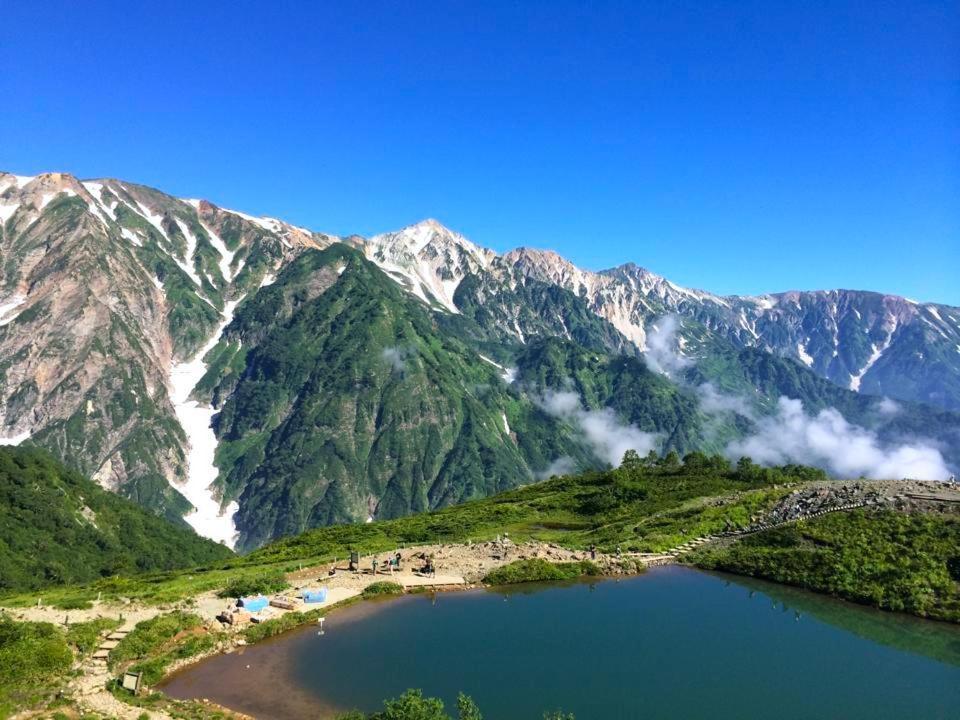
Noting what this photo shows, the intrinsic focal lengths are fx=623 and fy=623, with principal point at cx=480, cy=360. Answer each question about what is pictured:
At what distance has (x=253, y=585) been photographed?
55219mm

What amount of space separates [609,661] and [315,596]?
24.8 m

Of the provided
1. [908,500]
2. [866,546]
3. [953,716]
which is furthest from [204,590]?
[908,500]

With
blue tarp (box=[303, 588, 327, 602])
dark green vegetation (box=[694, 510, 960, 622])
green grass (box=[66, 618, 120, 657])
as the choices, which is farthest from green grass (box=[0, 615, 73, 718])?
dark green vegetation (box=[694, 510, 960, 622])

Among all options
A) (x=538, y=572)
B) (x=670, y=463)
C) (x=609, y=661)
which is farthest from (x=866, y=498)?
(x=670, y=463)

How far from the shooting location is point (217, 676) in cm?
3884

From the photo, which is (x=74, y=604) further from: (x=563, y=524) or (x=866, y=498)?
(x=866, y=498)

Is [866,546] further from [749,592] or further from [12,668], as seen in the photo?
[12,668]

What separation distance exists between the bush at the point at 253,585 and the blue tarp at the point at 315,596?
401 cm

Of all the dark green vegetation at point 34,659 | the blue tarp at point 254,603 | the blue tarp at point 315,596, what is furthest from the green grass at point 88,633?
the blue tarp at point 315,596

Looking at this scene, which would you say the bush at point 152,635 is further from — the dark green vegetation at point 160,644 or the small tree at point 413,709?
the small tree at point 413,709

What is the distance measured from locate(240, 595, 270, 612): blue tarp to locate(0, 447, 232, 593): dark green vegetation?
2929 inches

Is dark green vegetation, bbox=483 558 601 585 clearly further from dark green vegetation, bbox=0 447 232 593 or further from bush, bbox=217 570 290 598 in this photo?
dark green vegetation, bbox=0 447 232 593

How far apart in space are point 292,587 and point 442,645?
18831 millimetres

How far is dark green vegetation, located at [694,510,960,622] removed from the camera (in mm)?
52487
